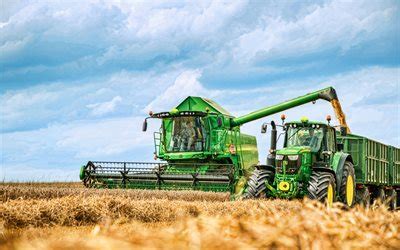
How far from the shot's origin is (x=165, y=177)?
1794cm

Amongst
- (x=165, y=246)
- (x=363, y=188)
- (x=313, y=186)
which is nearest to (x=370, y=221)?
(x=165, y=246)

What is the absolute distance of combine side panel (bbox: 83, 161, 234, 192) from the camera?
17156mm

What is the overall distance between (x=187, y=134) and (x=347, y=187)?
6883mm

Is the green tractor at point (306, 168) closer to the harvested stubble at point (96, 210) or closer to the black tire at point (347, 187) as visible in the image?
the black tire at point (347, 187)

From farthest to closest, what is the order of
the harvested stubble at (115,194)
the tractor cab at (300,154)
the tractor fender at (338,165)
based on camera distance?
the harvested stubble at (115,194) < the tractor fender at (338,165) < the tractor cab at (300,154)

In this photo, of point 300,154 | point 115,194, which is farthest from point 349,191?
point 115,194

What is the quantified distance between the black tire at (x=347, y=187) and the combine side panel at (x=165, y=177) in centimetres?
364

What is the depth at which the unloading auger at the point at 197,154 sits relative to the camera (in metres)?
17.6

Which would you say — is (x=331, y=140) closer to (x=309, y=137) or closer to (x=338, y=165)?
(x=309, y=137)

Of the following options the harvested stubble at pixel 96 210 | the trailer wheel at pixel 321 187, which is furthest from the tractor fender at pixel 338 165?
the harvested stubble at pixel 96 210

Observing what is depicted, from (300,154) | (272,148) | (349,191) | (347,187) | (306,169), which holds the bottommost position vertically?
(349,191)

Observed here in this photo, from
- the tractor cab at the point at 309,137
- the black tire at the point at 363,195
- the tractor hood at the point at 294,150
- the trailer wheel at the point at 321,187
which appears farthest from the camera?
the black tire at the point at 363,195

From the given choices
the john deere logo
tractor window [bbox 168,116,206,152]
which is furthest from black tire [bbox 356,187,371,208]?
tractor window [bbox 168,116,206,152]

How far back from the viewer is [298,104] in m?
21.6
